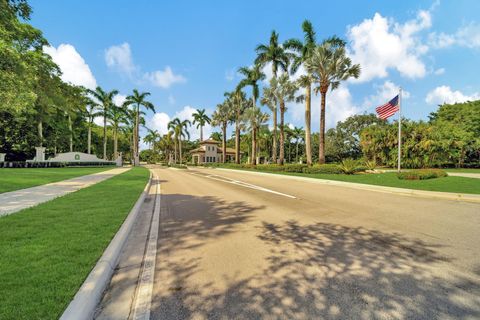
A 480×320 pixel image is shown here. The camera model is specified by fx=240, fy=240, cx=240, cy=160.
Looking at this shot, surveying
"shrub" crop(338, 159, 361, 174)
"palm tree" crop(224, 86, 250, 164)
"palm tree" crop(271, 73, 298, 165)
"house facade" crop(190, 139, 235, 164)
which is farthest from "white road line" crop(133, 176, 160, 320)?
"house facade" crop(190, 139, 235, 164)

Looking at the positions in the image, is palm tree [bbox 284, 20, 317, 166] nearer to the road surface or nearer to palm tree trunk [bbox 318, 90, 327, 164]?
palm tree trunk [bbox 318, 90, 327, 164]

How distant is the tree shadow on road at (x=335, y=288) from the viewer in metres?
2.60

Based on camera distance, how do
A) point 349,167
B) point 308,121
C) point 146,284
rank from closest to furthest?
point 146,284, point 349,167, point 308,121

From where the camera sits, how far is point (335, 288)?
3.07 meters

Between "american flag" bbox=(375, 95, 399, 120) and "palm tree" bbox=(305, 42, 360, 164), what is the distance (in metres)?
6.12

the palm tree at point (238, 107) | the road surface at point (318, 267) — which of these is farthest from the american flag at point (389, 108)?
the palm tree at point (238, 107)

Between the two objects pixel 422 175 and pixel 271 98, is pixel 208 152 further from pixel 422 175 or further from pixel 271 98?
pixel 422 175

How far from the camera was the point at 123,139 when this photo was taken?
9038cm

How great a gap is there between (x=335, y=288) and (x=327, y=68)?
25.9 meters

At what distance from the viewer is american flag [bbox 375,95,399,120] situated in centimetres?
1888

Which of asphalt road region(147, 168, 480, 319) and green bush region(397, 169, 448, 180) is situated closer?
asphalt road region(147, 168, 480, 319)

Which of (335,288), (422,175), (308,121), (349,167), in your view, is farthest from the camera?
(308,121)

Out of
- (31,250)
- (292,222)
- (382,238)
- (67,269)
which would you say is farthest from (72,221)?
(382,238)

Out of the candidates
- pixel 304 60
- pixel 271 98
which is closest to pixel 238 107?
pixel 271 98
